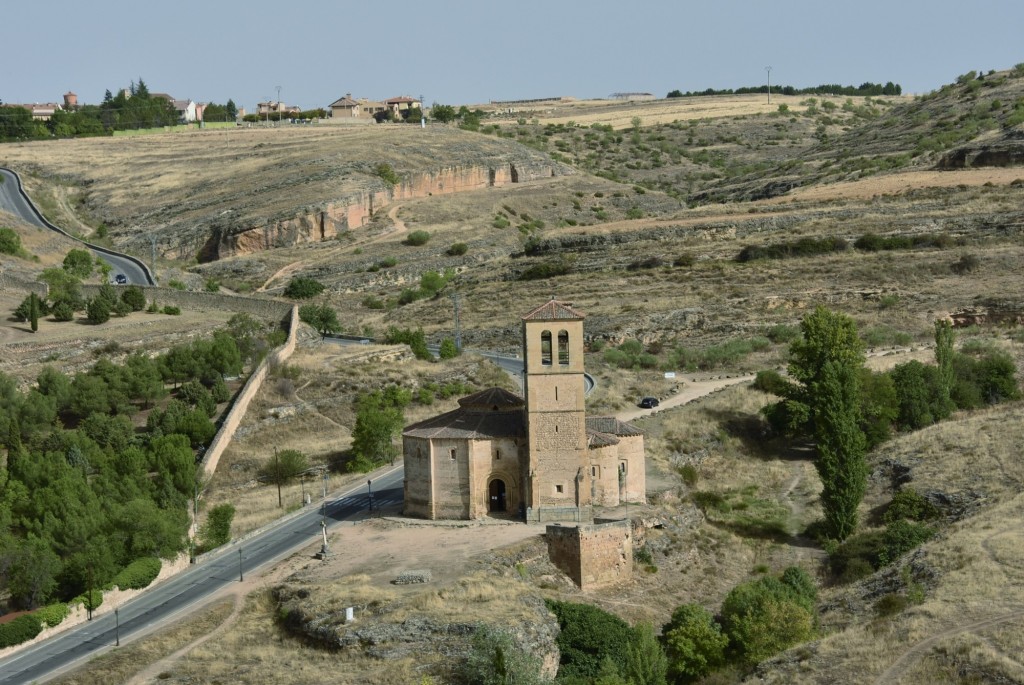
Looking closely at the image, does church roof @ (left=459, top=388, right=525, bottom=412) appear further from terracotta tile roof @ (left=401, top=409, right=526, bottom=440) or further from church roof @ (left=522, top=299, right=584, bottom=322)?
church roof @ (left=522, top=299, right=584, bottom=322)

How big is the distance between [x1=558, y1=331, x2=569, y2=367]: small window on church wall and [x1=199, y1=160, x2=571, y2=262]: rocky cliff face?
64.8 meters

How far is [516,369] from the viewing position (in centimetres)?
7088

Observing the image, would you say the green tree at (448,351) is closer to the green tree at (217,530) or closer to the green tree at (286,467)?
the green tree at (286,467)

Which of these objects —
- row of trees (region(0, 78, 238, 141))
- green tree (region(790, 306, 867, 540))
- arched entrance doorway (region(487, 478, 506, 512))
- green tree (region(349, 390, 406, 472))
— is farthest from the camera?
row of trees (region(0, 78, 238, 141))

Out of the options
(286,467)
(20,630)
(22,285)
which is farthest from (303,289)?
(20,630)

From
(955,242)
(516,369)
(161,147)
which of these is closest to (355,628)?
(516,369)

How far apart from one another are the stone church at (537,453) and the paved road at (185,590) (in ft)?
11.7

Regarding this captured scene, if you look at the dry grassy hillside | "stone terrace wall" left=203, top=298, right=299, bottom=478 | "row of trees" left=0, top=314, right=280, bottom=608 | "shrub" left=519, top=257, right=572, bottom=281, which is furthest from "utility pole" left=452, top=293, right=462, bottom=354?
"row of trees" left=0, top=314, right=280, bottom=608

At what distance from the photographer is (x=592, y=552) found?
42.9 m

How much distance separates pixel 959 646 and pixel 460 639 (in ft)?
36.4

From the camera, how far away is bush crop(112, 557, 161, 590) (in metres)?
43.0

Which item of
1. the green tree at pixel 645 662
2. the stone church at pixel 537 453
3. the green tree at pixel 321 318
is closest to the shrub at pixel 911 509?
the stone church at pixel 537 453

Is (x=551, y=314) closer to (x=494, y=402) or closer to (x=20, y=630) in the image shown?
(x=494, y=402)

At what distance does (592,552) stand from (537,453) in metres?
3.76
